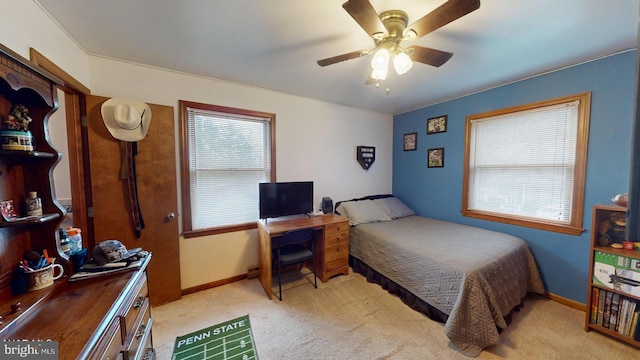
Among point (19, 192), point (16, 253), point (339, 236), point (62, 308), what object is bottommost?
point (339, 236)

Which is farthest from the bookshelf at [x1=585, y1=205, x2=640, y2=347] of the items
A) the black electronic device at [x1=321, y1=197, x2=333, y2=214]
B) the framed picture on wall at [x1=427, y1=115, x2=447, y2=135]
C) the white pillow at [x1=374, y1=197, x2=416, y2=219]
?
the black electronic device at [x1=321, y1=197, x2=333, y2=214]

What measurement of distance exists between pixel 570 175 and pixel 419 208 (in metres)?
1.73

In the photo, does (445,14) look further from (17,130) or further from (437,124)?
(437,124)

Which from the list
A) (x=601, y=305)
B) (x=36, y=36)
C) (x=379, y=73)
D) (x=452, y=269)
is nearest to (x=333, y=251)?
(x=452, y=269)

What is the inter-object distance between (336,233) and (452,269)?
1.28 m

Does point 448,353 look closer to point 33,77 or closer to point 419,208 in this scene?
point 419,208

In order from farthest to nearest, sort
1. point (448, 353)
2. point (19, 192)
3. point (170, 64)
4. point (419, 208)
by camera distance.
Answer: point (419, 208)
point (170, 64)
point (448, 353)
point (19, 192)

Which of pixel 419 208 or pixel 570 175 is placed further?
pixel 419 208

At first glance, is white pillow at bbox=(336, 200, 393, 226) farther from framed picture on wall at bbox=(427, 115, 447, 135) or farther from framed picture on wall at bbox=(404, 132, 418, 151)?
framed picture on wall at bbox=(427, 115, 447, 135)

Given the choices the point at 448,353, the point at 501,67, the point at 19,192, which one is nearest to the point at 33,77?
the point at 19,192

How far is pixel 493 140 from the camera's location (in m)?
2.74

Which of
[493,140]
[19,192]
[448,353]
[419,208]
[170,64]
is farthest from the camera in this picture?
→ [419,208]

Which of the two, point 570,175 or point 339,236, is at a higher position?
point 570,175

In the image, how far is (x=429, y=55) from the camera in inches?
60.6
